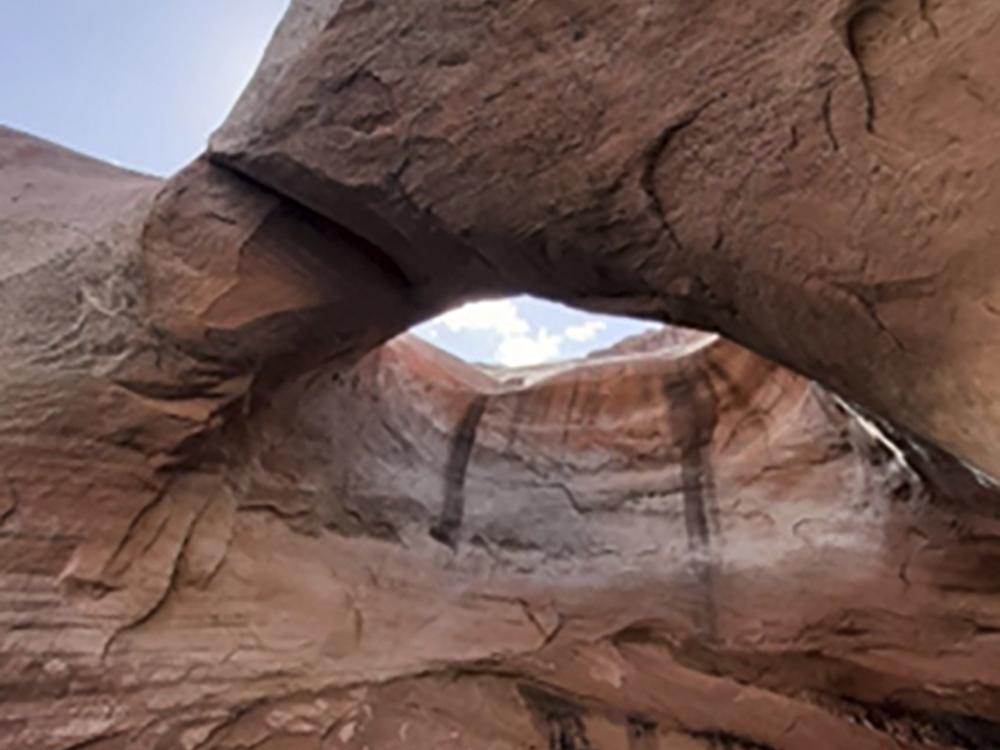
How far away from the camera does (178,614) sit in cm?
263

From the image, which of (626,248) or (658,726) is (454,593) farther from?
(626,248)

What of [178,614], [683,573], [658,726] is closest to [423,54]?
[178,614]

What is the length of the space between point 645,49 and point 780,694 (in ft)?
9.15

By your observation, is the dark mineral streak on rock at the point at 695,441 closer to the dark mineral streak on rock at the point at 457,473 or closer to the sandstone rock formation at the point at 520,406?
the sandstone rock formation at the point at 520,406

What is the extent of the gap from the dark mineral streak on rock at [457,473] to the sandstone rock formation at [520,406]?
0.9 inches

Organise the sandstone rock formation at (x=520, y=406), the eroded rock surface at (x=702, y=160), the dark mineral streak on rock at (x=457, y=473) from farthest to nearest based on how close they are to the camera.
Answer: the dark mineral streak on rock at (x=457, y=473)
the sandstone rock formation at (x=520, y=406)
the eroded rock surface at (x=702, y=160)

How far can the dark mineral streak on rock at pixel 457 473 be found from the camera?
3590 millimetres

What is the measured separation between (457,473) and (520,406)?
2.01 feet

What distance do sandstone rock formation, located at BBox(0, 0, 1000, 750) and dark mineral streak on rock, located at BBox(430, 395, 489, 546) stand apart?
23mm

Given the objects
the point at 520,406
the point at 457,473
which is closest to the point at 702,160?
the point at 457,473

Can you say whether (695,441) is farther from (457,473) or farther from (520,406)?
(457,473)

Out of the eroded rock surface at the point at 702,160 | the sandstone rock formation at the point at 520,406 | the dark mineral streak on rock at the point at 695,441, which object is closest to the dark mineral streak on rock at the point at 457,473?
the sandstone rock formation at the point at 520,406

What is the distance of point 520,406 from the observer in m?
4.33

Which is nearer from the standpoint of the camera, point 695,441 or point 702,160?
point 702,160
